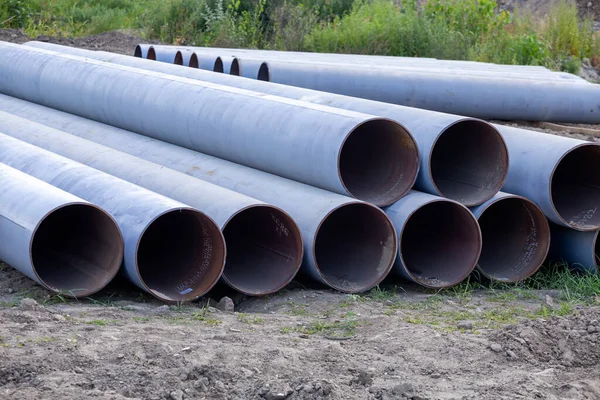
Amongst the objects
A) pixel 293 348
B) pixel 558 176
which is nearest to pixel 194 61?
pixel 558 176

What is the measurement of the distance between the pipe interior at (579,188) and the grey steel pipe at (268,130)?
127 centimetres

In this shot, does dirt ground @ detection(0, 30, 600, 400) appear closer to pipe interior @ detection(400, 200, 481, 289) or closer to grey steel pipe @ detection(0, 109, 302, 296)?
grey steel pipe @ detection(0, 109, 302, 296)

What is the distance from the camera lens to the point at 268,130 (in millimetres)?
5191

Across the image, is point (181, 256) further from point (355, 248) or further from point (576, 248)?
point (576, 248)

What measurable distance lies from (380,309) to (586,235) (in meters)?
1.74

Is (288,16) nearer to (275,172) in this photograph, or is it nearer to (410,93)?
(410,93)

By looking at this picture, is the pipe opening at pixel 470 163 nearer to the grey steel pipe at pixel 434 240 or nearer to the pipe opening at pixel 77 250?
the grey steel pipe at pixel 434 240

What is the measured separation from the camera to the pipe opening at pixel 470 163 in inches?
209

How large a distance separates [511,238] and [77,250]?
2.91 metres

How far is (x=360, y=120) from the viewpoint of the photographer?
188 inches

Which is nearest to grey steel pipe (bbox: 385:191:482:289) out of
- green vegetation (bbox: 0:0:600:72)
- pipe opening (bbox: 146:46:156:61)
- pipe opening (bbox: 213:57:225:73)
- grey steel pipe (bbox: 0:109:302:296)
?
grey steel pipe (bbox: 0:109:302:296)

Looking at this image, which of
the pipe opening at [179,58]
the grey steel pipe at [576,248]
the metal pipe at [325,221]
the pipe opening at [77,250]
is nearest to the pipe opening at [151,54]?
the pipe opening at [179,58]

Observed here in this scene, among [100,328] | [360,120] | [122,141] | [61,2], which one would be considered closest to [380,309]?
[360,120]

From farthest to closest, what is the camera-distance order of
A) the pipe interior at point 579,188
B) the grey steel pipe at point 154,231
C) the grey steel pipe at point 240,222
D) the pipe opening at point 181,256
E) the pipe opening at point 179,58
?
the pipe opening at point 179,58
the pipe interior at point 579,188
the grey steel pipe at point 240,222
the pipe opening at point 181,256
the grey steel pipe at point 154,231
